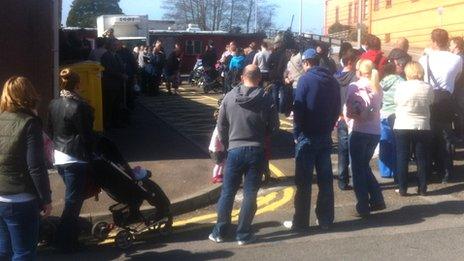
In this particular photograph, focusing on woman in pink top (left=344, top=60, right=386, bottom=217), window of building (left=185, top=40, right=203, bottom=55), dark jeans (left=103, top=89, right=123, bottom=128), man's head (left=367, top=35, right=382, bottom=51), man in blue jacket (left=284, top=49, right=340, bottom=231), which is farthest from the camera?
window of building (left=185, top=40, right=203, bottom=55)

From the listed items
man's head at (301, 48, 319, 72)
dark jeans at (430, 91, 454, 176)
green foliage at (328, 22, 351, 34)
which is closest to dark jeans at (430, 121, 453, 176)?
dark jeans at (430, 91, 454, 176)

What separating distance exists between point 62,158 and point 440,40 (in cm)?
572

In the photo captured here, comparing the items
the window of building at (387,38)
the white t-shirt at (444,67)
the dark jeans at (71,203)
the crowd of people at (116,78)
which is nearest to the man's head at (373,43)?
the white t-shirt at (444,67)

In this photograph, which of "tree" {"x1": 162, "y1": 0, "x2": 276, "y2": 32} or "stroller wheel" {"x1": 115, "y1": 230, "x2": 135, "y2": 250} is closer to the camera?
"stroller wheel" {"x1": 115, "y1": 230, "x2": 135, "y2": 250}

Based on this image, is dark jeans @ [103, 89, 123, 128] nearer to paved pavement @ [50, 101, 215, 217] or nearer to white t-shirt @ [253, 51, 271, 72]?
paved pavement @ [50, 101, 215, 217]

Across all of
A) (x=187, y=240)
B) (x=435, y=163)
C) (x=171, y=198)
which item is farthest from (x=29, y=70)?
(x=435, y=163)

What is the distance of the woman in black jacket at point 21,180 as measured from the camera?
5.38 m

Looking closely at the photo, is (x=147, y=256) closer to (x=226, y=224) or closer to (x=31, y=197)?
(x=226, y=224)

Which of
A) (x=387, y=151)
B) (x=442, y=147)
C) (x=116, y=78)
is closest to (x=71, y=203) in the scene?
(x=387, y=151)

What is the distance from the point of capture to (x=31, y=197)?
543 cm

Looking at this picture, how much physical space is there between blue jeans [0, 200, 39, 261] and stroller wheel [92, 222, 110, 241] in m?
1.93

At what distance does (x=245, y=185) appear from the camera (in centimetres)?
742

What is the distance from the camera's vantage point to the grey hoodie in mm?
7285

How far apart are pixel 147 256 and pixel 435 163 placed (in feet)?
16.1
